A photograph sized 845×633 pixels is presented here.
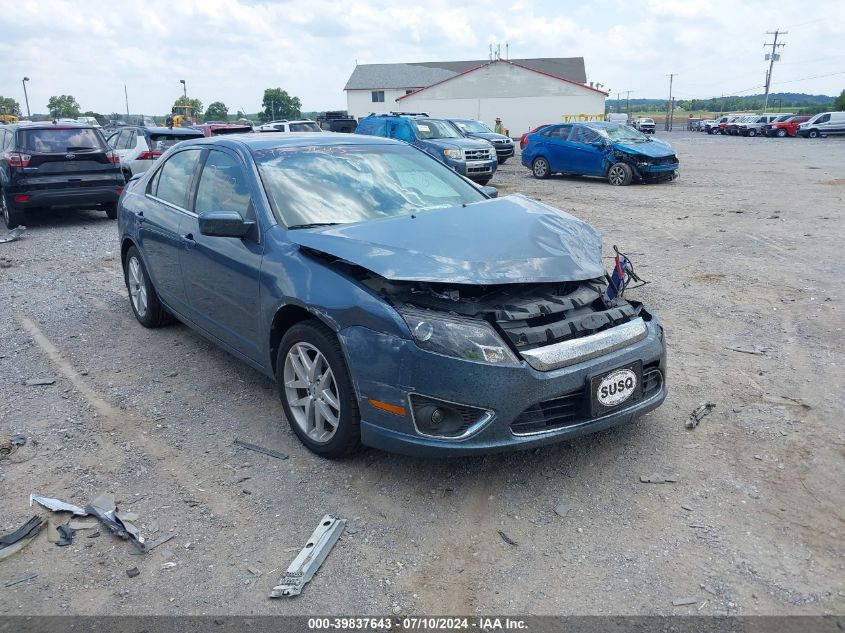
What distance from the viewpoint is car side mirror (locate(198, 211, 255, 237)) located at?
13.1 feet

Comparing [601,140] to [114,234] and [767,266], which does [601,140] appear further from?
[114,234]

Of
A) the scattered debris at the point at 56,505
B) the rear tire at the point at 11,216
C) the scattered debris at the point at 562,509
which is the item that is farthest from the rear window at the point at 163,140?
the scattered debris at the point at 562,509

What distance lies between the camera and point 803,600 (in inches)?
105

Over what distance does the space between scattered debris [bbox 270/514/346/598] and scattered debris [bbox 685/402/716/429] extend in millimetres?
2195

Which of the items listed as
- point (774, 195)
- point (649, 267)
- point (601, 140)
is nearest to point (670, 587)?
point (649, 267)

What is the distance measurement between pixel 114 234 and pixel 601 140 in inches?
471

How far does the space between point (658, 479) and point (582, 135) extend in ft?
52.5

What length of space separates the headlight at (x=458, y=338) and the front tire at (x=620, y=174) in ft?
48.6

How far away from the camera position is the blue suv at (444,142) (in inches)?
651

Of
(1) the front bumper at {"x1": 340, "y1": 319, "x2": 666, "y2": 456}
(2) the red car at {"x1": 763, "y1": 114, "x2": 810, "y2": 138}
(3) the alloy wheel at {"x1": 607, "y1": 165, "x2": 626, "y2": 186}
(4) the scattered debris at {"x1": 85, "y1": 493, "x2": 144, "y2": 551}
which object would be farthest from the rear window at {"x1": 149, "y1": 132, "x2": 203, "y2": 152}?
(2) the red car at {"x1": 763, "y1": 114, "x2": 810, "y2": 138}

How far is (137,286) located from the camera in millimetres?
6254

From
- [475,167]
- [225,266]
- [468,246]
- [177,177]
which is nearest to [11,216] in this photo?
[177,177]

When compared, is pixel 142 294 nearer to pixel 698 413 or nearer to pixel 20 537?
pixel 20 537

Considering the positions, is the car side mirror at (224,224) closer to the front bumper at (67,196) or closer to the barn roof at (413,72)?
the front bumper at (67,196)
